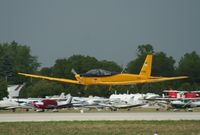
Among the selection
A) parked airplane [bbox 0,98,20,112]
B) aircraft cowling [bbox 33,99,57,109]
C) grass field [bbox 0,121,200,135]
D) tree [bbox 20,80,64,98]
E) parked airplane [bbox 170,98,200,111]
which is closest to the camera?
grass field [bbox 0,121,200,135]

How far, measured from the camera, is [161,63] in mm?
176250

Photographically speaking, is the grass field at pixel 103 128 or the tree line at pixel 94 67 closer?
the grass field at pixel 103 128

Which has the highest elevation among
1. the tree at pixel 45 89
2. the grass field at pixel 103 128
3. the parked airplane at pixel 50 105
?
the tree at pixel 45 89

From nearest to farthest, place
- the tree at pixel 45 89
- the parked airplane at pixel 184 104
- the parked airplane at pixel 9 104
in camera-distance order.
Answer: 1. the parked airplane at pixel 184 104
2. the parked airplane at pixel 9 104
3. the tree at pixel 45 89

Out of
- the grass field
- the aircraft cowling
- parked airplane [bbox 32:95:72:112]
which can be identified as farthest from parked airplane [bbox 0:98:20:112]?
the grass field

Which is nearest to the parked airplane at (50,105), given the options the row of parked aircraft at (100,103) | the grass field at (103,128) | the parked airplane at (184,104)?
the row of parked aircraft at (100,103)

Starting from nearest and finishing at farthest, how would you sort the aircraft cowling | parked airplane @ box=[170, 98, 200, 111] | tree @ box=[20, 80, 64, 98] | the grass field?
the grass field
parked airplane @ box=[170, 98, 200, 111]
the aircraft cowling
tree @ box=[20, 80, 64, 98]

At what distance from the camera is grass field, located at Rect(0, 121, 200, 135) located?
127 feet

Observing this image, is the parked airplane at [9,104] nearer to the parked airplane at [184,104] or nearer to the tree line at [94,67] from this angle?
the parked airplane at [184,104]

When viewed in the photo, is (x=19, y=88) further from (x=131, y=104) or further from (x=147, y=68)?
(x=131, y=104)

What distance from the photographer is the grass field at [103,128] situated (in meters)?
38.8

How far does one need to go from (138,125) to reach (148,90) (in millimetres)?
93588

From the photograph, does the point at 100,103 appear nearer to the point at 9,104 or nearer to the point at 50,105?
the point at 50,105

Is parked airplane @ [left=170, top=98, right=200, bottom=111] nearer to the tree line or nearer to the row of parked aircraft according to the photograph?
the row of parked aircraft
